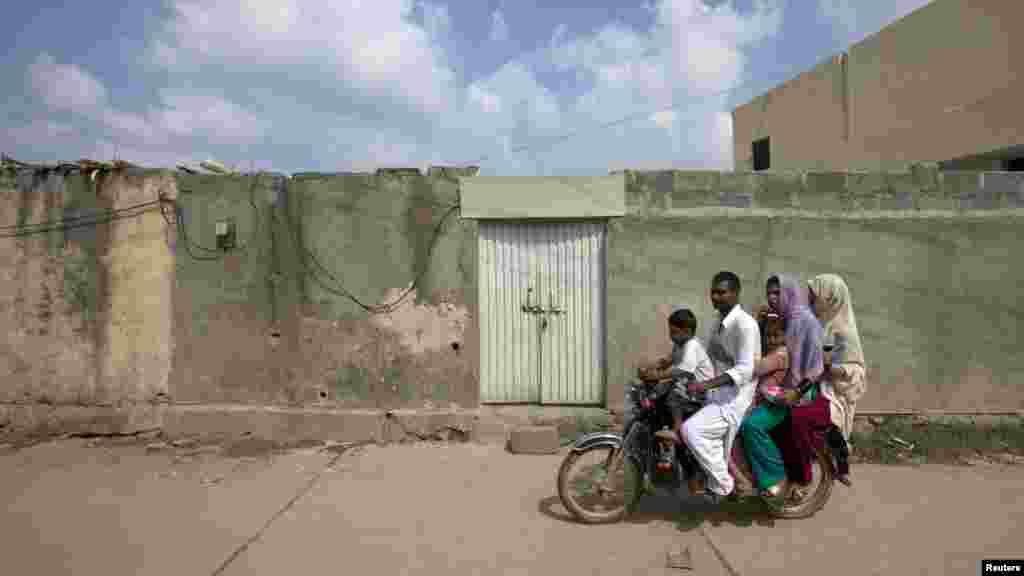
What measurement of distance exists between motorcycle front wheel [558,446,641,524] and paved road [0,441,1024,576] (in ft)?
0.38

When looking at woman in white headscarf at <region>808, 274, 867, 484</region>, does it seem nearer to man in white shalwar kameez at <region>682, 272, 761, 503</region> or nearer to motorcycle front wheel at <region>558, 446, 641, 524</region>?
man in white shalwar kameez at <region>682, 272, 761, 503</region>

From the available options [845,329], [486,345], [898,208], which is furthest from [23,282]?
[898,208]

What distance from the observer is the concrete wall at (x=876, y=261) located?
18.9ft

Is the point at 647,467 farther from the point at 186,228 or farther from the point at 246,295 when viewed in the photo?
the point at 186,228

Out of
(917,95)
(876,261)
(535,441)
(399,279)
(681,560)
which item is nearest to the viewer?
(681,560)

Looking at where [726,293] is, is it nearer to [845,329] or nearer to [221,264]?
[845,329]

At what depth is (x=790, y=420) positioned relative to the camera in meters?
3.92

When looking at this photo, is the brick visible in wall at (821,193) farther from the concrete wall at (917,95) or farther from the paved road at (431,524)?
the concrete wall at (917,95)

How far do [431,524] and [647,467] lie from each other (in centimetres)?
149

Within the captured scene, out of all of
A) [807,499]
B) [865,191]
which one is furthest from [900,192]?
[807,499]

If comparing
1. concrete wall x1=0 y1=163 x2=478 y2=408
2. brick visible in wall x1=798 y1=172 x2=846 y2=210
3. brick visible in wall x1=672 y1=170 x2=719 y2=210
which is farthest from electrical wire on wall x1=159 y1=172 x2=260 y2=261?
brick visible in wall x1=798 y1=172 x2=846 y2=210

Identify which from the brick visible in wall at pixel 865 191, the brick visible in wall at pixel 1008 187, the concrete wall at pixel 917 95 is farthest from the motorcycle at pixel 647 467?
the concrete wall at pixel 917 95

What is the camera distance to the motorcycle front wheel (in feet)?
12.8

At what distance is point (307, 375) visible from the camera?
5.96 m
